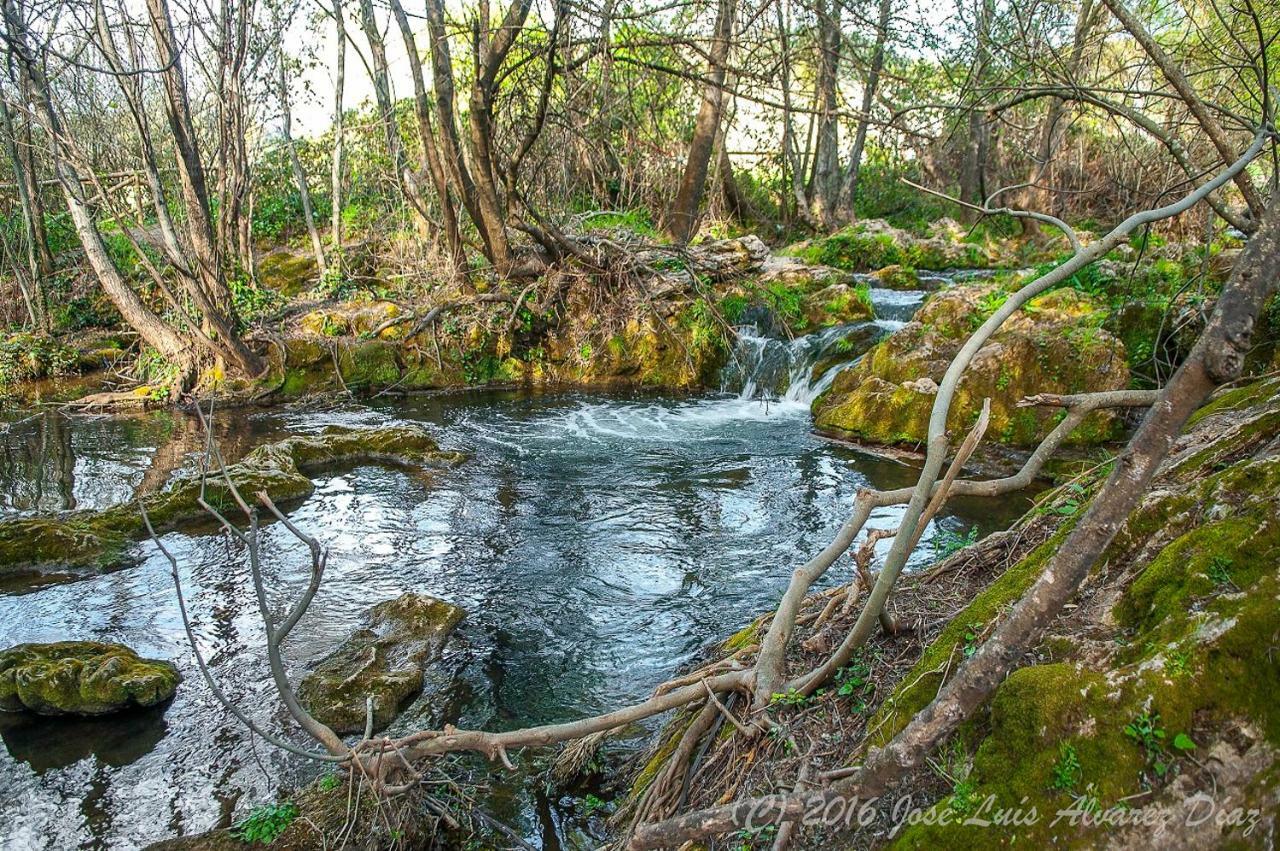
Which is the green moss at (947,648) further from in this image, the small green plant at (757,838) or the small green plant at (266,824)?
the small green plant at (266,824)

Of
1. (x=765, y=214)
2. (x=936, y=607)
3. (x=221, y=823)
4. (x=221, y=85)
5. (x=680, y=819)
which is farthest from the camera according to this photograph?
(x=765, y=214)

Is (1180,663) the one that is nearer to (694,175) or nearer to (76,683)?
(76,683)

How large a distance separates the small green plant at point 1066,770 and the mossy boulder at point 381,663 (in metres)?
3.39

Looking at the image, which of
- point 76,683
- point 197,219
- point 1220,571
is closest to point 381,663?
point 76,683

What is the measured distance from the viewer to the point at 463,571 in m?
6.17

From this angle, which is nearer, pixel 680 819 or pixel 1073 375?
pixel 680 819

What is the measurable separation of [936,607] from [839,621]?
0.42 metres

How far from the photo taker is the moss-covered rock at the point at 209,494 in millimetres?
6195

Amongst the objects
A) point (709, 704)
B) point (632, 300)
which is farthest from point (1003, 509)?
point (632, 300)

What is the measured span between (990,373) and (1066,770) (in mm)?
7787

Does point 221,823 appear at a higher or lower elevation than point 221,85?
lower

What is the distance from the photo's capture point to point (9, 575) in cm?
603

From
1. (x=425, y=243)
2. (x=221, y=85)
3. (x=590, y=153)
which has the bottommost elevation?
(x=425, y=243)

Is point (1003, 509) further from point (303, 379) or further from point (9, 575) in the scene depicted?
point (303, 379)
